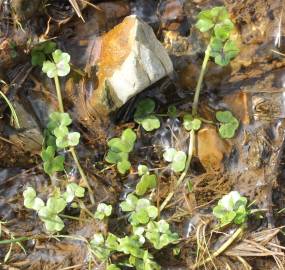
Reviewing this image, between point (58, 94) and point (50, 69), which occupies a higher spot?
point (50, 69)

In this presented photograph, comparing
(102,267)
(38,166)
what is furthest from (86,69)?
(102,267)

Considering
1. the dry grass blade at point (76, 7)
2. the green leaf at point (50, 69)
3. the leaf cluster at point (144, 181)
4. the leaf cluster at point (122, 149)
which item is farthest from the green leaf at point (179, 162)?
the dry grass blade at point (76, 7)

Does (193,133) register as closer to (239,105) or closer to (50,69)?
(239,105)

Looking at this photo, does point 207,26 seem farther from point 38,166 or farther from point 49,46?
point 38,166

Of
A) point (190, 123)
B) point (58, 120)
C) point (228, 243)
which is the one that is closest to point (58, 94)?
point (58, 120)

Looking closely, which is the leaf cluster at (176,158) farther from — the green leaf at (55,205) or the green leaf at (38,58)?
the green leaf at (38,58)
